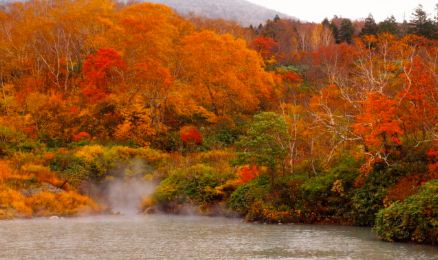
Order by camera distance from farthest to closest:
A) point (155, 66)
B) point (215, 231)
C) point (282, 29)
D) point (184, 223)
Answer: point (282, 29)
point (155, 66)
point (184, 223)
point (215, 231)

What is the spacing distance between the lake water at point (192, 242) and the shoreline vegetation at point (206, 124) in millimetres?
1961

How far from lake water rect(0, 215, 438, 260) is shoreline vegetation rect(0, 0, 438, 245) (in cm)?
196

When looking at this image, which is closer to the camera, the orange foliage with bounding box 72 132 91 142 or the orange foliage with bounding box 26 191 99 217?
the orange foliage with bounding box 26 191 99 217

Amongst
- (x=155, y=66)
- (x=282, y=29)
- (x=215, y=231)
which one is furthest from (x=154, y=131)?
(x=282, y=29)

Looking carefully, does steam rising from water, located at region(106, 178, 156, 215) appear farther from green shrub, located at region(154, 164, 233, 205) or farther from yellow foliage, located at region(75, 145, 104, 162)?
green shrub, located at region(154, 164, 233, 205)

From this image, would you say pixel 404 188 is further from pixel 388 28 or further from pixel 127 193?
pixel 388 28

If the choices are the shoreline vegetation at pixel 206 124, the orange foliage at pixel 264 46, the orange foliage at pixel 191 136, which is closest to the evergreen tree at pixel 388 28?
the shoreline vegetation at pixel 206 124

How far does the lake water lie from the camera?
1914 cm

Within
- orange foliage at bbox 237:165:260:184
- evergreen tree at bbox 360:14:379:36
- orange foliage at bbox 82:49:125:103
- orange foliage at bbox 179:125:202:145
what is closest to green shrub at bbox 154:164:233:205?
orange foliage at bbox 237:165:260:184

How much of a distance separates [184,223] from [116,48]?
93.8 ft

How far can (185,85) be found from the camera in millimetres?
51281

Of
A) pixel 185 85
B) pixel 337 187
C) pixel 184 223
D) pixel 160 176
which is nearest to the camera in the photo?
pixel 337 187

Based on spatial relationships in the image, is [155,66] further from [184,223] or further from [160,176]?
[184,223]

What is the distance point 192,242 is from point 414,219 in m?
9.25
